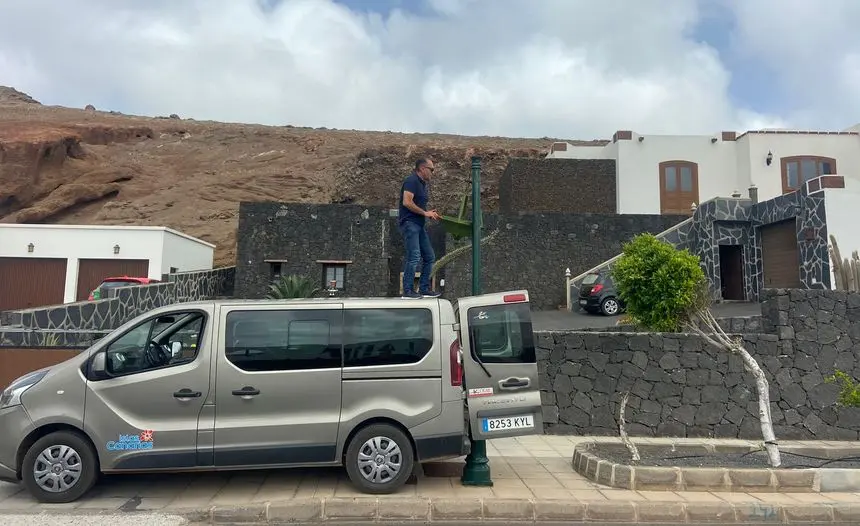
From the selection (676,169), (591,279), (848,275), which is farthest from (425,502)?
(676,169)

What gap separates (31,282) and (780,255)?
2435 cm

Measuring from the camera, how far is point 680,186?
2422cm

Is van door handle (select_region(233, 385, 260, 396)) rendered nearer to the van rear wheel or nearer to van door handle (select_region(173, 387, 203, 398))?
van door handle (select_region(173, 387, 203, 398))

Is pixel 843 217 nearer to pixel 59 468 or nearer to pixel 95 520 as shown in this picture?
pixel 95 520

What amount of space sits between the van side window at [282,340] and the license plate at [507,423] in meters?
1.69

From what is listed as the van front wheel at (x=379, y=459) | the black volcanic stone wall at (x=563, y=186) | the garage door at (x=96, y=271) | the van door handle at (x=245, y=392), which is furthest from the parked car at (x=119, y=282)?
the black volcanic stone wall at (x=563, y=186)

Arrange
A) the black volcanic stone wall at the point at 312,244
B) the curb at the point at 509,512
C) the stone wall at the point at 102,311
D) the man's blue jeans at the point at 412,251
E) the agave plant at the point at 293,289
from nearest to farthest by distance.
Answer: the curb at the point at 509,512
the man's blue jeans at the point at 412,251
the stone wall at the point at 102,311
the agave plant at the point at 293,289
the black volcanic stone wall at the point at 312,244

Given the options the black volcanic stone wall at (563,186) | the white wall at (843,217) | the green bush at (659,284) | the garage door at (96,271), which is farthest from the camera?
the black volcanic stone wall at (563,186)

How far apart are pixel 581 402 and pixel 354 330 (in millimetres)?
4536

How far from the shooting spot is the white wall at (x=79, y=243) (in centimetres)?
1809

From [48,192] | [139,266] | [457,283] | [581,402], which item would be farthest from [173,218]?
[581,402]

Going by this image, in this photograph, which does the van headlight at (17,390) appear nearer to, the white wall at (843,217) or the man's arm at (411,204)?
the man's arm at (411,204)

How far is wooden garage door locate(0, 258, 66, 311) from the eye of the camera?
59.0ft

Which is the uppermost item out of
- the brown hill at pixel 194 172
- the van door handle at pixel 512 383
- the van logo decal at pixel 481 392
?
the brown hill at pixel 194 172
